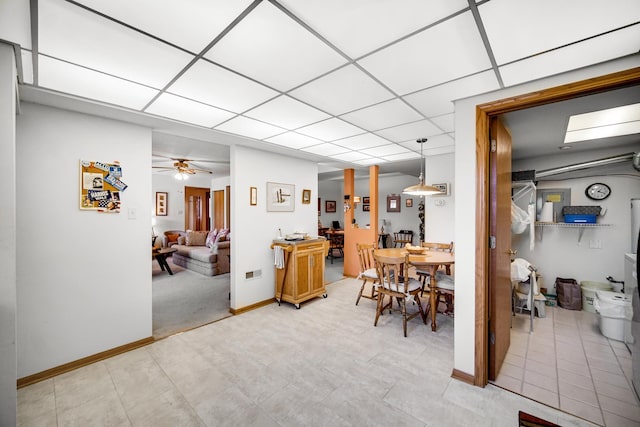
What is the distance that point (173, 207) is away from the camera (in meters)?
8.34

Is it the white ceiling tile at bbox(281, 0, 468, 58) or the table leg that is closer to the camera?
the white ceiling tile at bbox(281, 0, 468, 58)

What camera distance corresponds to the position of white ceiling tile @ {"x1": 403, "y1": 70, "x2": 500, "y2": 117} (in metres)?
1.86

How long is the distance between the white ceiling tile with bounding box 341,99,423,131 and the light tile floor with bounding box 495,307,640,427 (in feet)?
8.25

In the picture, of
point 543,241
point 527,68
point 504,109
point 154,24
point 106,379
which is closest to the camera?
point 154,24

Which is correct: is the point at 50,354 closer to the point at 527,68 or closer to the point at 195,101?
the point at 195,101

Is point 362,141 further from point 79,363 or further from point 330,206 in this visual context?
point 330,206

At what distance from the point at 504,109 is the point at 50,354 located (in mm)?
4369

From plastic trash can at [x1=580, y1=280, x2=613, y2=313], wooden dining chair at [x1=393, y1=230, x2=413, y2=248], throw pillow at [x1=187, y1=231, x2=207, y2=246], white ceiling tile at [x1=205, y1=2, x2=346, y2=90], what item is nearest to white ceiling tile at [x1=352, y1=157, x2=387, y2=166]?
wooden dining chair at [x1=393, y1=230, x2=413, y2=248]

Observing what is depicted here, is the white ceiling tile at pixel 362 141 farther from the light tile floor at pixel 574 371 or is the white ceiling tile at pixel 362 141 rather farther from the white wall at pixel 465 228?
the light tile floor at pixel 574 371

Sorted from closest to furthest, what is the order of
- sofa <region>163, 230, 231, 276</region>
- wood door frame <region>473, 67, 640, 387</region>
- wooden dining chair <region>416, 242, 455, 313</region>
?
wood door frame <region>473, 67, 640, 387</region> → wooden dining chair <region>416, 242, 455, 313</region> → sofa <region>163, 230, 231, 276</region>

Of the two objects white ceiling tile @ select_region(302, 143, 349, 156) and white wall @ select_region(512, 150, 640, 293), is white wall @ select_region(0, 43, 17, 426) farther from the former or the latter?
white wall @ select_region(512, 150, 640, 293)

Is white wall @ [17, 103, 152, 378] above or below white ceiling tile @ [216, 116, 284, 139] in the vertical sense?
below

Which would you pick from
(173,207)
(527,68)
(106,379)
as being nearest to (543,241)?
(527,68)

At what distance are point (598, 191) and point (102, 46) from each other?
228 inches
